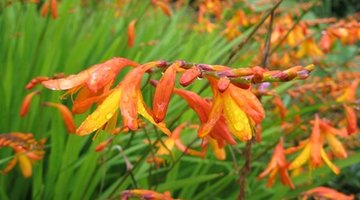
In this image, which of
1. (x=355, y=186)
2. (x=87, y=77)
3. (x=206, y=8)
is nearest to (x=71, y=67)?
(x=206, y=8)

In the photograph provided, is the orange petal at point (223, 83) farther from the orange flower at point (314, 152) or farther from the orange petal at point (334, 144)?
the orange petal at point (334, 144)

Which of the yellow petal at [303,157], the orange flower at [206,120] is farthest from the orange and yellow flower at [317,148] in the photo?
the orange flower at [206,120]

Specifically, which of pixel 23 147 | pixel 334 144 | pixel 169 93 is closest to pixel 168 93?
pixel 169 93

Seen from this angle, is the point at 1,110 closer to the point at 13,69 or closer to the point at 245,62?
the point at 13,69

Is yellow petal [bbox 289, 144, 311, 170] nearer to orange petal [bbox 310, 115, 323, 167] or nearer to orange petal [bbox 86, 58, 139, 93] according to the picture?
orange petal [bbox 310, 115, 323, 167]

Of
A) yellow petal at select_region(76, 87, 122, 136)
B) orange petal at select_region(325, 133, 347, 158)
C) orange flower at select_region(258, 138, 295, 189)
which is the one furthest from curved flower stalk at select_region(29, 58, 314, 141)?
orange petal at select_region(325, 133, 347, 158)

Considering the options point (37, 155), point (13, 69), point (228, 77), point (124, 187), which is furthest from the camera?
point (13, 69)
